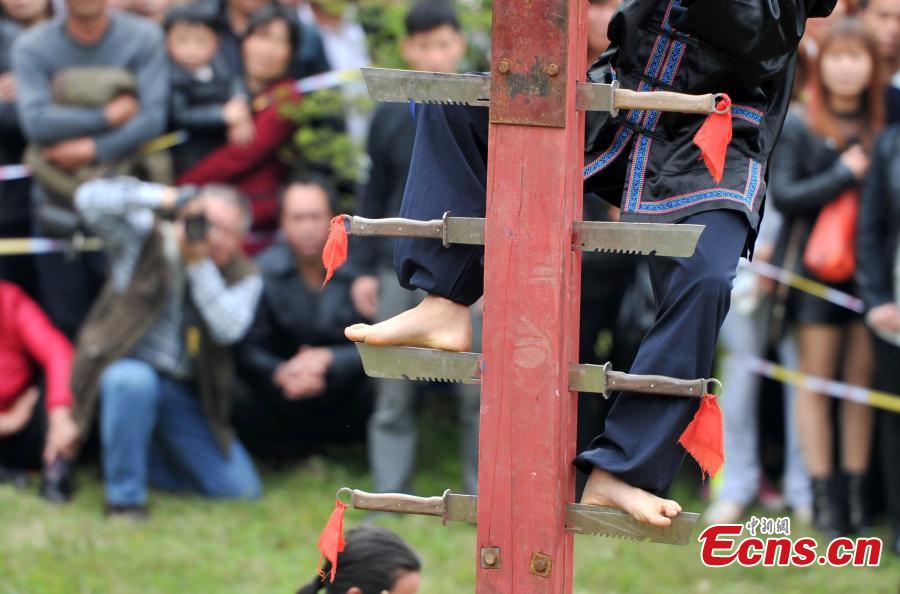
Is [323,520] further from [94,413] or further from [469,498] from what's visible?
[469,498]

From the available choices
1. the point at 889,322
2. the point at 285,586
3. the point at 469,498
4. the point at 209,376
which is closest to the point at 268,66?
the point at 209,376

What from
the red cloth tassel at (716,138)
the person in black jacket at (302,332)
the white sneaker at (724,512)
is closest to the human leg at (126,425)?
the person in black jacket at (302,332)

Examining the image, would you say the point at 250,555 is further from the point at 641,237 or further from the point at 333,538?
the point at 641,237

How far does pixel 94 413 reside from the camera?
6.97 metres

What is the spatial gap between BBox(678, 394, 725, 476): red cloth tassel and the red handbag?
3.34 metres

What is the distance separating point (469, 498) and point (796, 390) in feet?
12.3

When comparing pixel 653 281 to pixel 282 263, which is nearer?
pixel 653 281

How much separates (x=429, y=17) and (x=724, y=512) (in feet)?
8.38

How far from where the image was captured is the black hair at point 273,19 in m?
7.23

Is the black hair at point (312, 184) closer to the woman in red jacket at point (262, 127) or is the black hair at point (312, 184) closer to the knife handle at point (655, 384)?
the woman in red jacket at point (262, 127)

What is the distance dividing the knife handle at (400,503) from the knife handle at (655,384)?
1.46 feet

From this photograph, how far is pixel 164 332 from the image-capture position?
272 inches

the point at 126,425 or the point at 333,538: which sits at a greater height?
the point at 333,538

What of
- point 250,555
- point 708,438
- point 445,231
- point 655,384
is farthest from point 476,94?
point 250,555
